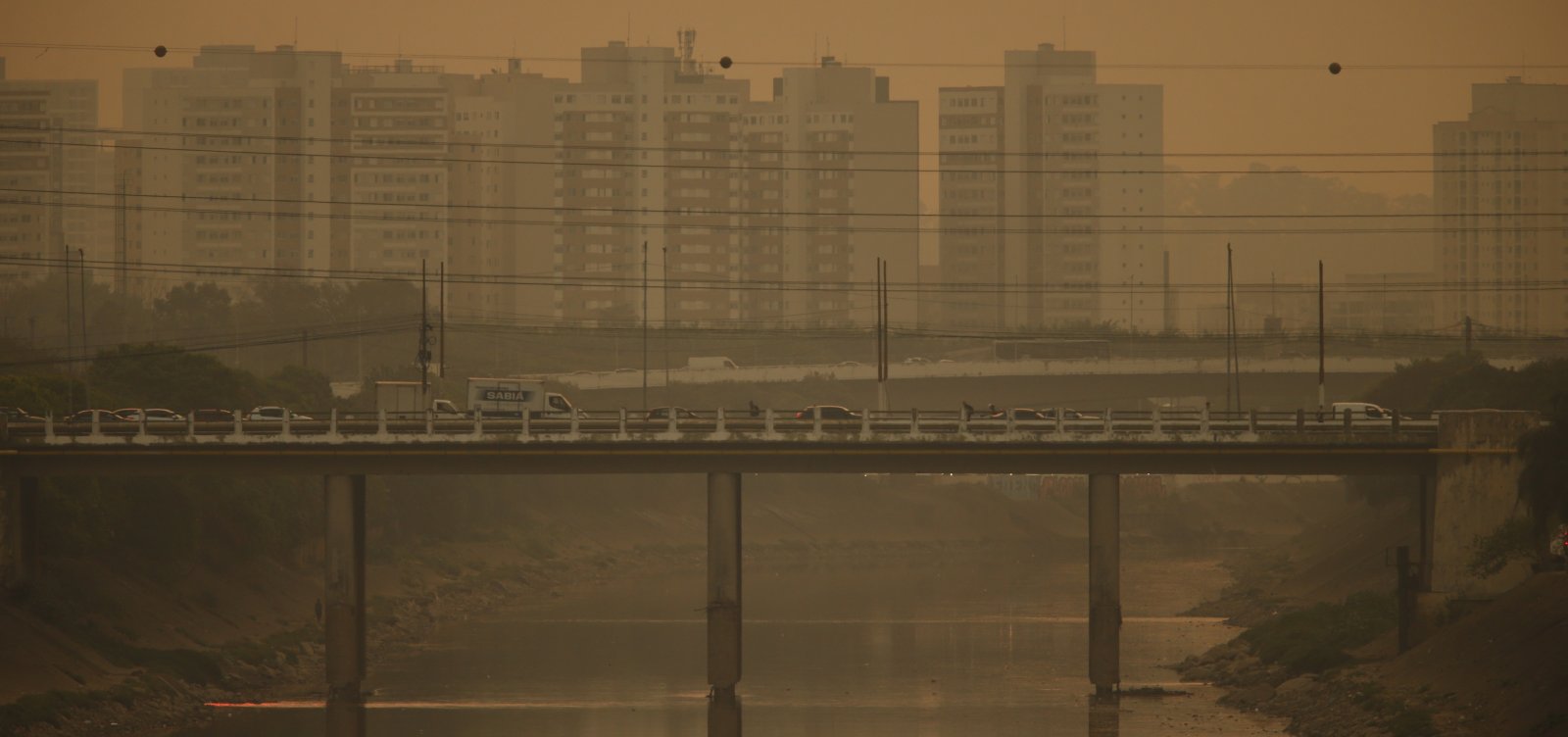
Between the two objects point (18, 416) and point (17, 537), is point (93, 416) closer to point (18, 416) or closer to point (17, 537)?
point (17, 537)

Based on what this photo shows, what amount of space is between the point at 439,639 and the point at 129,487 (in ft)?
53.5

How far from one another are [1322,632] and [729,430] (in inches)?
1000

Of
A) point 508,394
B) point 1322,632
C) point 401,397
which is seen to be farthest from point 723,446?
point 401,397

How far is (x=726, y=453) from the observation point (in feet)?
243

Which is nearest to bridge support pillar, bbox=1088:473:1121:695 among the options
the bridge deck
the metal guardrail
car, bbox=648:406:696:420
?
the bridge deck

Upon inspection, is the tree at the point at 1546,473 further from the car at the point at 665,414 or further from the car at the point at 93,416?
the car at the point at 93,416

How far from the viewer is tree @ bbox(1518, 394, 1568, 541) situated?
67.2 m

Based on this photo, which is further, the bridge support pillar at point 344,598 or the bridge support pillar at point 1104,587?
the bridge support pillar at point 1104,587

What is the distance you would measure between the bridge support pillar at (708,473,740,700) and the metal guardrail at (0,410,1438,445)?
116 inches

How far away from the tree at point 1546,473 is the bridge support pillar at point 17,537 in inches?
2172

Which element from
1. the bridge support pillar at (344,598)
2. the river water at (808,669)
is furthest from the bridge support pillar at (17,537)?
the bridge support pillar at (344,598)

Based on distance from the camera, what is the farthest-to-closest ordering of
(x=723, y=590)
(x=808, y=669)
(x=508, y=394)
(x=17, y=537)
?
(x=508, y=394) < (x=808, y=669) < (x=17, y=537) < (x=723, y=590)

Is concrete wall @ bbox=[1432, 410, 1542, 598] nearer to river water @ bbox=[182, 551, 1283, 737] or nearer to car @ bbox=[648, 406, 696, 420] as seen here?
river water @ bbox=[182, 551, 1283, 737]

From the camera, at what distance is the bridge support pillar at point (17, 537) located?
76062 millimetres
